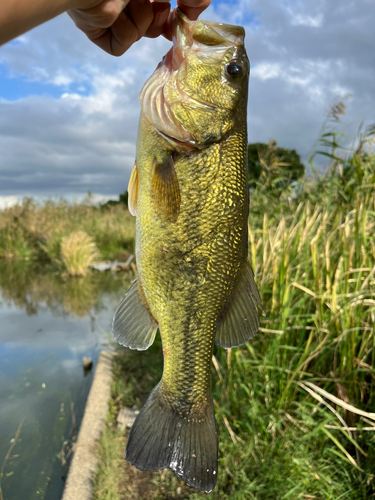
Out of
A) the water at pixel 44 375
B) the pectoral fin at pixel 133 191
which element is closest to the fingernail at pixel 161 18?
the pectoral fin at pixel 133 191

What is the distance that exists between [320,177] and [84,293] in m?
7.04

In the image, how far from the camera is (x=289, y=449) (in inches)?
121

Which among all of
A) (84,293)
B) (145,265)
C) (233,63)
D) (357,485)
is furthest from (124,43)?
(84,293)

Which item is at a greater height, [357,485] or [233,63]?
[233,63]

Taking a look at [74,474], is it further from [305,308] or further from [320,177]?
[320,177]

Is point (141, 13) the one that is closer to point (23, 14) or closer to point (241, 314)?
point (23, 14)

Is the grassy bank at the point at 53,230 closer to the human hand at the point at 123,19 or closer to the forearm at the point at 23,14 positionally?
the human hand at the point at 123,19

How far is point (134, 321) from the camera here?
159 cm

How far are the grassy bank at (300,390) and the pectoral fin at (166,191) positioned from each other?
6.46 feet

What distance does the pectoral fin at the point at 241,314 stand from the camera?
1.56 m

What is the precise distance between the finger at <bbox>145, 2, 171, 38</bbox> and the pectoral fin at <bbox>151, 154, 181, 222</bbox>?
0.82m

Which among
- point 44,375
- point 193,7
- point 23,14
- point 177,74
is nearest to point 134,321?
point 177,74

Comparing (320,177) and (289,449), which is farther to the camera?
(320,177)

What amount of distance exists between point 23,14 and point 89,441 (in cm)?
376
